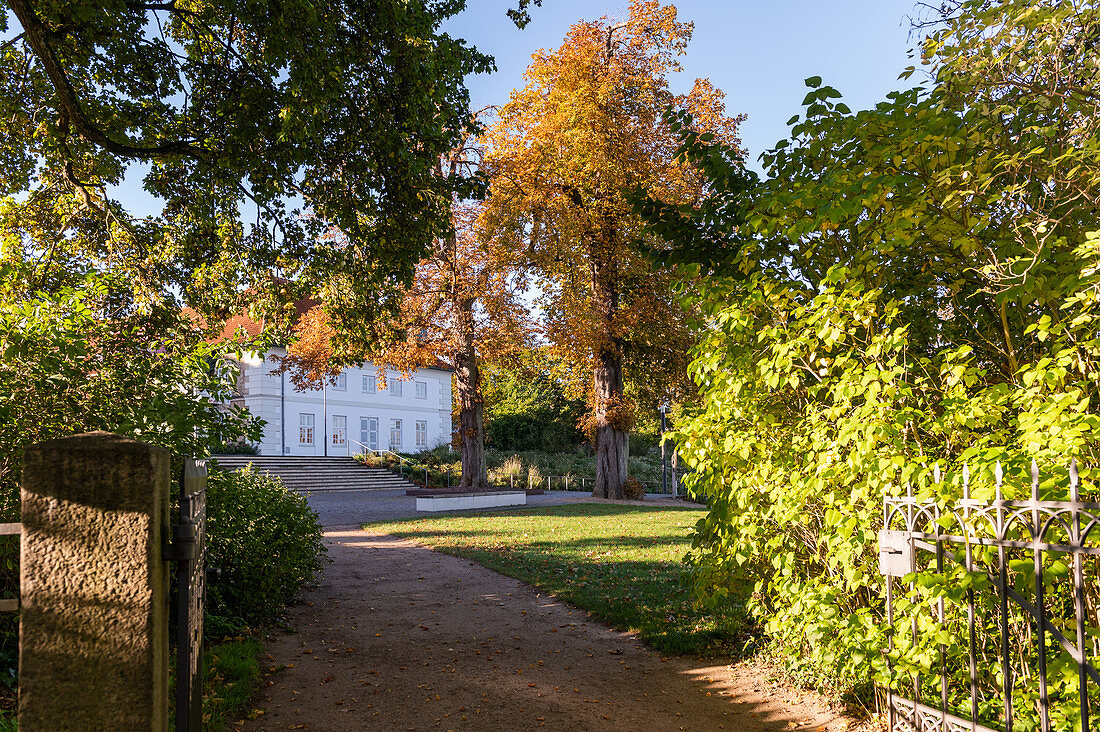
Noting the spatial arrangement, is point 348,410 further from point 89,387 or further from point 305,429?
point 89,387

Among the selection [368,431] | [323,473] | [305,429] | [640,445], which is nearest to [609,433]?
[323,473]

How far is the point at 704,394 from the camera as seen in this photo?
5270mm

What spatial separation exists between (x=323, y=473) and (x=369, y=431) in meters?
10.8

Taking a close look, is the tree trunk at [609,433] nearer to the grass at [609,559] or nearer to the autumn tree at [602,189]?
the autumn tree at [602,189]

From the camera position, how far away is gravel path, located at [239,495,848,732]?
4.78 m

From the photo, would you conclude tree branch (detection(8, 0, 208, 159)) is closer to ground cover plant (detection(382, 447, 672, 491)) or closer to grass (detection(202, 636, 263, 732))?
grass (detection(202, 636, 263, 732))

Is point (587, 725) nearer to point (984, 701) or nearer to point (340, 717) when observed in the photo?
point (340, 717)

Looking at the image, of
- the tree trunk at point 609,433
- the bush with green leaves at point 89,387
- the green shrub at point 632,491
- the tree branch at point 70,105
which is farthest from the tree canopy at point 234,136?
the green shrub at point 632,491

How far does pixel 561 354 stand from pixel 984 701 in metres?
18.8

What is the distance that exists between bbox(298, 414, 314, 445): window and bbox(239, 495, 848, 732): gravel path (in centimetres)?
3287

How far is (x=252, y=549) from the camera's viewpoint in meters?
6.81

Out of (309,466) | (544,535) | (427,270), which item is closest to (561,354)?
(427,270)

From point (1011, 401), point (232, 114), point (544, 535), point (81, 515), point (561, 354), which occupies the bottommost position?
point (544, 535)

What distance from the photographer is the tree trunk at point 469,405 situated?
940 inches
